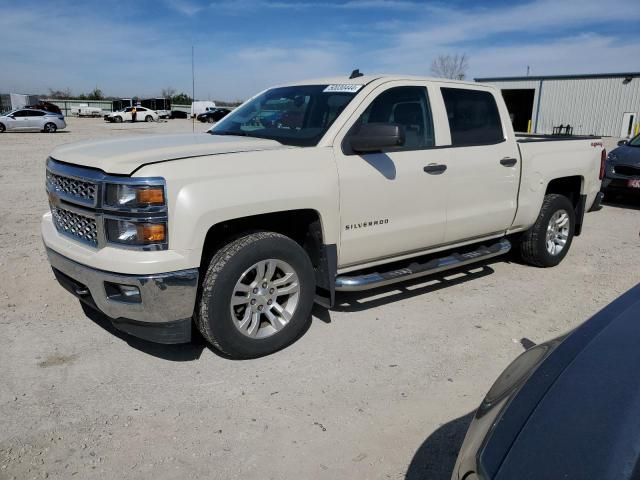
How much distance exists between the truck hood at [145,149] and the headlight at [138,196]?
0.10 m

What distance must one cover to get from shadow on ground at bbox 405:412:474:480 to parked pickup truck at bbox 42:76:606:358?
4.24 ft

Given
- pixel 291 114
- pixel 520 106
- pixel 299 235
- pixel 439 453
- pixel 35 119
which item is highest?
pixel 520 106

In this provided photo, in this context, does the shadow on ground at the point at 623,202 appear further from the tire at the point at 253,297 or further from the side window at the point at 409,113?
the tire at the point at 253,297

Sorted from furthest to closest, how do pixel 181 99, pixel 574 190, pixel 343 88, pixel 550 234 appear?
pixel 181 99
pixel 574 190
pixel 550 234
pixel 343 88

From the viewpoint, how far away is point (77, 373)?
11.6ft

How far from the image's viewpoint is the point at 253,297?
3.64 meters

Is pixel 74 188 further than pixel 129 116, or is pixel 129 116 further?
pixel 129 116

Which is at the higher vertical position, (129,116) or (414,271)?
(129,116)

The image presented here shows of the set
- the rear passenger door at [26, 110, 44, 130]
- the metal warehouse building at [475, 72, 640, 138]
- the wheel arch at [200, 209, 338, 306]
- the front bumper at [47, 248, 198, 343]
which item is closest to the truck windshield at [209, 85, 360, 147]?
the wheel arch at [200, 209, 338, 306]

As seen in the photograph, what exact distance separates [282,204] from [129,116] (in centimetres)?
5027

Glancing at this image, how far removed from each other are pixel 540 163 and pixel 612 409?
172 inches

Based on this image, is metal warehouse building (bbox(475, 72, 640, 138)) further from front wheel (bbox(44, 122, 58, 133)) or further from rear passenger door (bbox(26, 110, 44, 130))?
rear passenger door (bbox(26, 110, 44, 130))

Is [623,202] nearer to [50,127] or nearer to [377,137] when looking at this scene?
[377,137]

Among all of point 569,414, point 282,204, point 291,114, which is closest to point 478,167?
point 291,114
